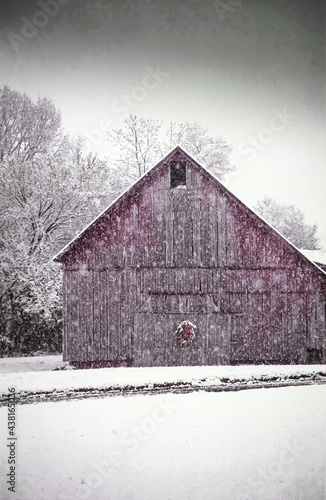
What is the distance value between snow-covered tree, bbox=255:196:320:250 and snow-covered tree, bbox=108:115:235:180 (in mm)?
7091

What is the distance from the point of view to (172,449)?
723 cm

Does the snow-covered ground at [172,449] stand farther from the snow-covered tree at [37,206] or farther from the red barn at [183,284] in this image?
the snow-covered tree at [37,206]

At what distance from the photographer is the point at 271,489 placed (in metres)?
5.95

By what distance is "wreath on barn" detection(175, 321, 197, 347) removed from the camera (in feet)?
49.9

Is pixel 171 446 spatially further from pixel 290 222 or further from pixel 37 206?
pixel 290 222

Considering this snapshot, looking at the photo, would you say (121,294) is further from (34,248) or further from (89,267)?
(34,248)

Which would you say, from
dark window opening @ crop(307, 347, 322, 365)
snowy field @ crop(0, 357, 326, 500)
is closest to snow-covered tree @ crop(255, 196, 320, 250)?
dark window opening @ crop(307, 347, 322, 365)

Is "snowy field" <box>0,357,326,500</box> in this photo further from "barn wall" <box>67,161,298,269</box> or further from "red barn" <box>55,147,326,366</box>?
"barn wall" <box>67,161,298,269</box>

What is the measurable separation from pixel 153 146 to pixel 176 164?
9479 millimetres

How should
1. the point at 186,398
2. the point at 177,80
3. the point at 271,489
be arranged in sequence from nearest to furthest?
the point at 271,489, the point at 186,398, the point at 177,80

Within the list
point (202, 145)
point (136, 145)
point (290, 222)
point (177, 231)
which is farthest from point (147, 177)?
point (290, 222)

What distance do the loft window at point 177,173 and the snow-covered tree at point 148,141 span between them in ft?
29.3

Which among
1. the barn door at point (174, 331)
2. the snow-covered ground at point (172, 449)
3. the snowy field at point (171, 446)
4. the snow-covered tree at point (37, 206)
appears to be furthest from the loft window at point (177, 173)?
the snow-covered ground at point (172, 449)

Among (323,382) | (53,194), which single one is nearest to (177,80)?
(323,382)
